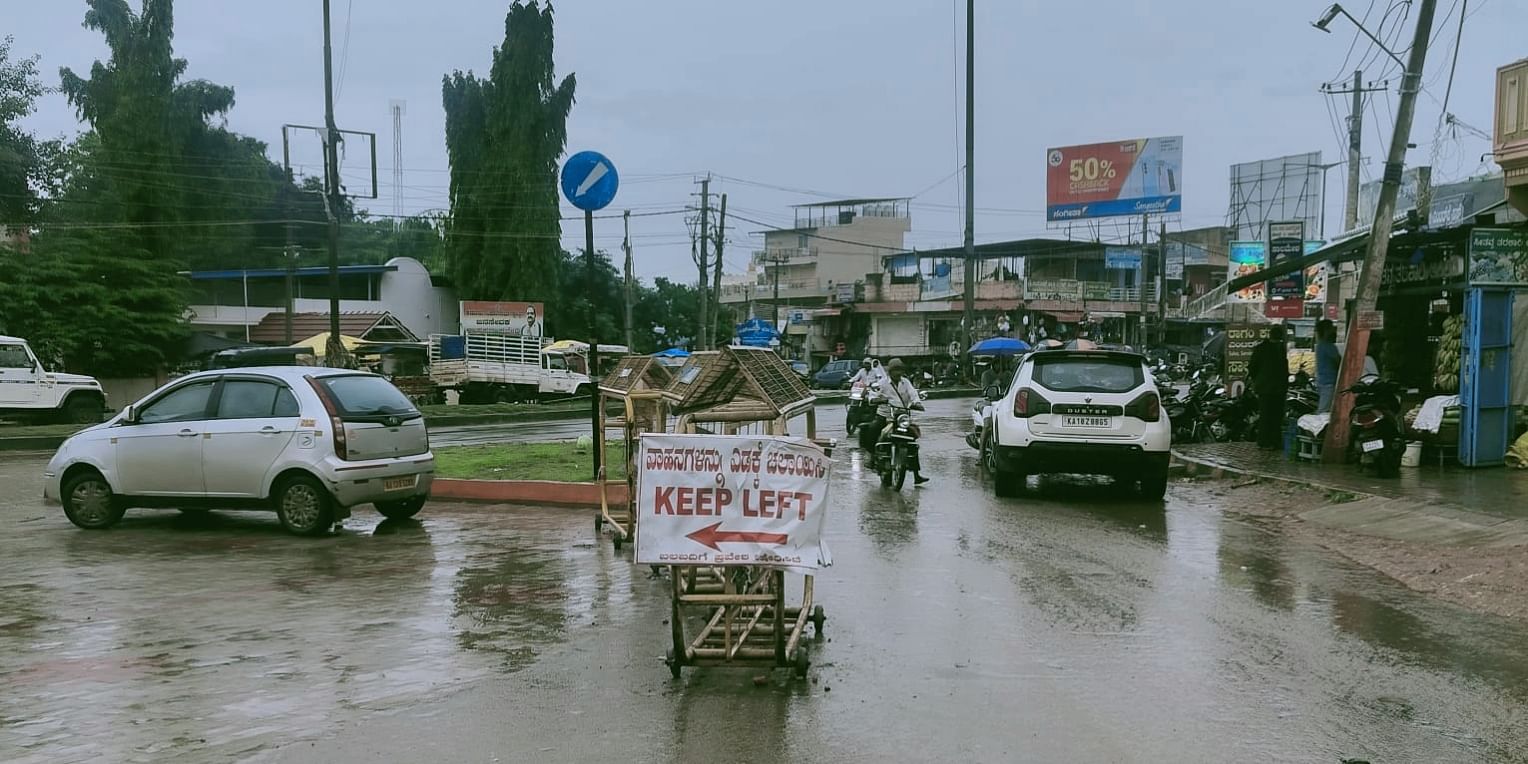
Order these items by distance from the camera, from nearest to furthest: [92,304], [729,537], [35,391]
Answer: [729,537]
[35,391]
[92,304]

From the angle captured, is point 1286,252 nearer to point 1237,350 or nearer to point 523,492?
point 1237,350

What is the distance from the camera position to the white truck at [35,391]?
86.0 feet

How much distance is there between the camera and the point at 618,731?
5.19m

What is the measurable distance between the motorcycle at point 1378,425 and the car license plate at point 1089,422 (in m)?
3.65

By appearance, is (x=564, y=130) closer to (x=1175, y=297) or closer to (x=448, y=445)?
(x=448, y=445)

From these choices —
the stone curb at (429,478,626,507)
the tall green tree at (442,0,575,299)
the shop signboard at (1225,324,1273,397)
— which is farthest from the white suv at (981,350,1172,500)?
the tall green tree at (442,0,575,299)

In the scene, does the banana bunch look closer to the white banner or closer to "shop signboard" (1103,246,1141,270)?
the white banner

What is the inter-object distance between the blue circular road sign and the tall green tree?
43098 millimetres

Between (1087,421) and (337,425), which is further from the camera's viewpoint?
(1087,421)

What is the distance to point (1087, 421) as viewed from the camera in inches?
517

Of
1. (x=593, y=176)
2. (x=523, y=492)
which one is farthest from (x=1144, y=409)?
(x=523, y=492)

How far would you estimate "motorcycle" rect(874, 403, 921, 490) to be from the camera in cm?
1488

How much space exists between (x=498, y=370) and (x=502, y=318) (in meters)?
2.99

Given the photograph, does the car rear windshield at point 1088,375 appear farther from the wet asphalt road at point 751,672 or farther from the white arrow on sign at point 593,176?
the white arrow on sign at point 593,176
